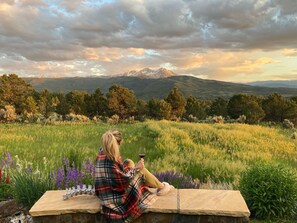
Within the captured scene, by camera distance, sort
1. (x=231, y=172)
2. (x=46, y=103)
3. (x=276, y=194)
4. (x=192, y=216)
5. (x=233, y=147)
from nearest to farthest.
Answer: (x=192, y=216)
(x=276, y=194)
(x=231, y=172)
(x=233, y=147)
(x=46, y=103)

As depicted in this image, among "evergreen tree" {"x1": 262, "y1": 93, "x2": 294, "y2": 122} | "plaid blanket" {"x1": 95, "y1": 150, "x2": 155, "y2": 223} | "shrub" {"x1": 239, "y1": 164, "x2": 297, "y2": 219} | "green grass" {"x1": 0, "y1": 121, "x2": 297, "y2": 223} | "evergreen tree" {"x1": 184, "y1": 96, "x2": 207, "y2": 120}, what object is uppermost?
"plaid blanket" {"x1": 95, "y1": 150, "x2": 155, "y2": 223}

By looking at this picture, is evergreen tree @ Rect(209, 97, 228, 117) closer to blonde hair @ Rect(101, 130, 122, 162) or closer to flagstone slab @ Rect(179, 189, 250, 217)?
flagstone slab @ Rect(179, 189, 250, 217)

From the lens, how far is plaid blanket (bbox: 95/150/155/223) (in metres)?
5.89

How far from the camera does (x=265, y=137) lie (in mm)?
20797

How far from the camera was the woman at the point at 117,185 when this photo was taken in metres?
5.88

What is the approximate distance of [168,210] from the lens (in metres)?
5.79

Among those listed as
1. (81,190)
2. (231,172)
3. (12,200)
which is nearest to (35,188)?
(12,200)

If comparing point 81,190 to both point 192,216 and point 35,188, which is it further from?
point 192,216

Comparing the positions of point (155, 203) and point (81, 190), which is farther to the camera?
point (81, 190)

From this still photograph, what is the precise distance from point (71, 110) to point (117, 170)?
182ft

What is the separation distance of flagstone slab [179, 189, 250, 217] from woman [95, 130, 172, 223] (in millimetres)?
642

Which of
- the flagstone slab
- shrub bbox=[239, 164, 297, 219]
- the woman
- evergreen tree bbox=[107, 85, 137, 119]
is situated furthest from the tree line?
the woman

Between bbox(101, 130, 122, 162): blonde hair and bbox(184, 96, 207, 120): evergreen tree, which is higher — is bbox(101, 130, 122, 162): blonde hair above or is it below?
above

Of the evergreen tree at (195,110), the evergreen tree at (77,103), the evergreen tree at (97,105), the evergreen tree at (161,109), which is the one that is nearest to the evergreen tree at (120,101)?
the evergreen tree at (97,105)
